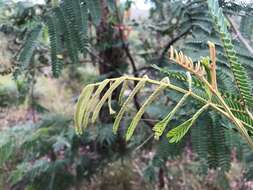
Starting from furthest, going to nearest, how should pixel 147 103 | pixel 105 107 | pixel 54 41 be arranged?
pixel 105 107
pixel 54 41
pixel 147 103

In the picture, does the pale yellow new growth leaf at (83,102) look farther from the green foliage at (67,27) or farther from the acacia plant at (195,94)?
the green foliage at (67,27)

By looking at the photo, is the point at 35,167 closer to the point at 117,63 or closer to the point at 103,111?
the point at 103,111

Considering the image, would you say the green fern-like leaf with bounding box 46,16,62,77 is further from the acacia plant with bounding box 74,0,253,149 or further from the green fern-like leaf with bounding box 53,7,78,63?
the acacia plant with bounding box 74,0,253,149

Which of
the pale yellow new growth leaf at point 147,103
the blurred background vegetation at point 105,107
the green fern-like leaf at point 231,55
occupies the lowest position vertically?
the blurred background vegetation at point 105,107

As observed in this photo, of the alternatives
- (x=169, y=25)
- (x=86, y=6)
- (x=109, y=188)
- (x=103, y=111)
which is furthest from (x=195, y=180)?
(x=86, y=6)

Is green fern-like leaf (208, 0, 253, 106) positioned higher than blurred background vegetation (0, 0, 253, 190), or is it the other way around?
green fern-like leaf (208, 0, 253, 106)

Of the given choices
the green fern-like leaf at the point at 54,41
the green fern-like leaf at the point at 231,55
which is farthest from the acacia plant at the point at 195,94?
the green fern-like leaf at the point at 54,41

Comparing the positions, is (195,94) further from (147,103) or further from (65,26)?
(65,26)

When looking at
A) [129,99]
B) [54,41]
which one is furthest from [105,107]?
[129,99]

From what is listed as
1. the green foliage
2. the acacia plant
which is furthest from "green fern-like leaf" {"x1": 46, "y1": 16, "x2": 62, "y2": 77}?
the acacia plant

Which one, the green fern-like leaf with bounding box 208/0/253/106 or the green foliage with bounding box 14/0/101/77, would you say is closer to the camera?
the green fern-like leaf with bounding box 208/0/253/106
